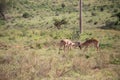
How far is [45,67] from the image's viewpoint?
10633mm

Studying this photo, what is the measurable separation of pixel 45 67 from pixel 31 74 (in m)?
1.18

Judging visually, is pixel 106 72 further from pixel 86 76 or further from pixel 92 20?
pixel 92 20

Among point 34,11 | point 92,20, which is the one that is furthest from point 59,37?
point 34,11

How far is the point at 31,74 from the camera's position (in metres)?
9.52

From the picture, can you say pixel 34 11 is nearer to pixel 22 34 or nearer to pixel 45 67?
pixel 22 34

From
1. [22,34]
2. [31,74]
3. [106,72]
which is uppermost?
[31,74]

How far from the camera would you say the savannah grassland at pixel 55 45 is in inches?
411

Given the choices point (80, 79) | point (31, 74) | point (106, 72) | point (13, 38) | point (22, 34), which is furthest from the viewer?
point (22, 34)

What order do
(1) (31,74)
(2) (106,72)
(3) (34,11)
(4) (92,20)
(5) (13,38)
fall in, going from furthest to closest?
1. (3) (34,11)
2. (4) (92,20)
3. (5) (13,38)
4. (2) (106,72)
5. (1) (31,74)

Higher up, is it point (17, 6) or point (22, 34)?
point (22, 34)

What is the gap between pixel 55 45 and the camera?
19.2m

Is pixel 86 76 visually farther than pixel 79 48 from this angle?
No

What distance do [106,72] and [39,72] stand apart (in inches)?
105

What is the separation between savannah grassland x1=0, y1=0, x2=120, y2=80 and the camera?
34.2 ft
